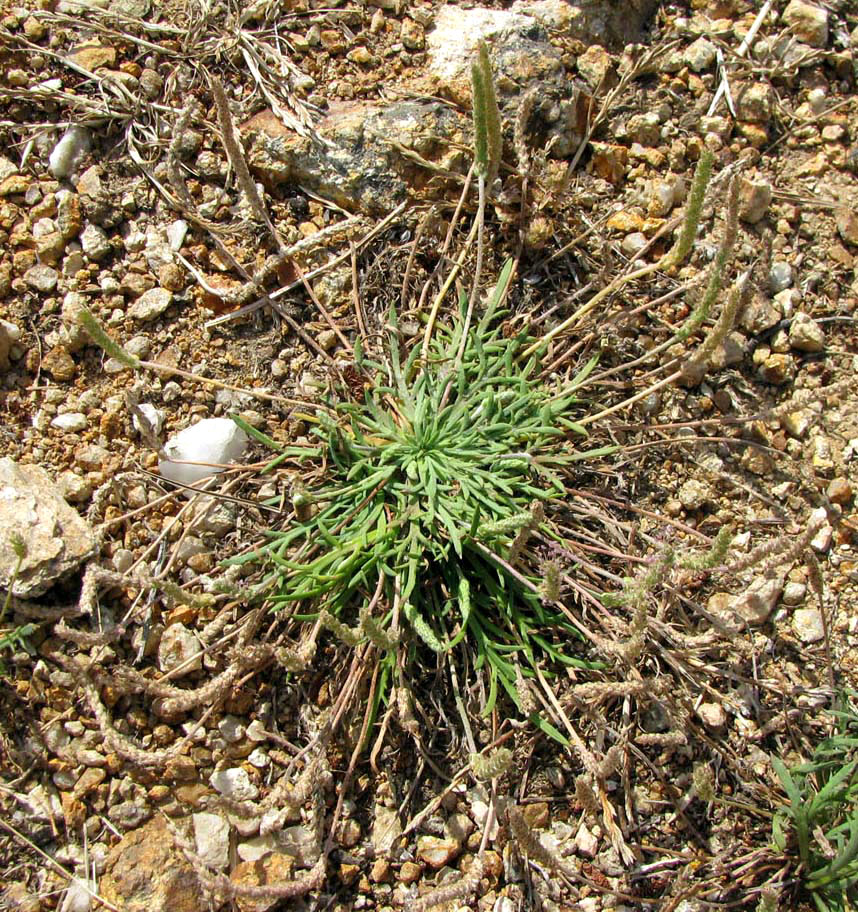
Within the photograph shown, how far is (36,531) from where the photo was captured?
2645 millimetres

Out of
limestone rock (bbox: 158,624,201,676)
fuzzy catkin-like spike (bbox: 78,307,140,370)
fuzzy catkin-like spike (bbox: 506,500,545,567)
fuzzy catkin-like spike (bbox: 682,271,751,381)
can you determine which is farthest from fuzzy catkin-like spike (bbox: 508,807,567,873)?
fuzzy catkin-like spike (bbox: 78,307,140,370)

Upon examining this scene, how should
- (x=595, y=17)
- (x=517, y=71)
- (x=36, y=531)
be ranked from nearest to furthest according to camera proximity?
(x=36, y=531)
(x=517, y=71)
(x=595, y=17)

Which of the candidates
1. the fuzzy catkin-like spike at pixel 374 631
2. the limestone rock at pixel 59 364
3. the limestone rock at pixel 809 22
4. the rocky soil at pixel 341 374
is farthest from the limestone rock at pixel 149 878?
the limestone rock at pixel 809 22

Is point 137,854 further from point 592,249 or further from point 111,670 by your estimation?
point 592,249

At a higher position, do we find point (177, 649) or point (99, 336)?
point (99, 336)

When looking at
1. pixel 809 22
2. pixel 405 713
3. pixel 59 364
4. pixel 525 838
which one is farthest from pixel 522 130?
pixel 525 838

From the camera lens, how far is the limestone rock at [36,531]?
2.58 meters

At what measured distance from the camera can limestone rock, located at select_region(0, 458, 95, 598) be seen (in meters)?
2.58

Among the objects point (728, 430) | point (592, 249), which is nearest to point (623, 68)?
point (592, 249)

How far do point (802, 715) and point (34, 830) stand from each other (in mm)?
2491

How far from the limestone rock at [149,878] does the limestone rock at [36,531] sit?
0.85 m

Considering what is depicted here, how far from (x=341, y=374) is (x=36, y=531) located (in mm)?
1191

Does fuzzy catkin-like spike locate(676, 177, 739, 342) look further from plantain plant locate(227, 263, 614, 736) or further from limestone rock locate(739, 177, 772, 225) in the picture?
limestone rock locate(739, 177, 772, 225)

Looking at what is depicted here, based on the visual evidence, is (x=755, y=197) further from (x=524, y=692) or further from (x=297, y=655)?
(x=297, y=655)
